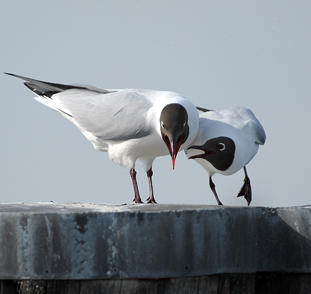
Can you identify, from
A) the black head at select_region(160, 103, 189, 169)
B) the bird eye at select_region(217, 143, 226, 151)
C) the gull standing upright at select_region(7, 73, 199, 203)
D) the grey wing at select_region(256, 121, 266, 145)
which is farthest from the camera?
the grey wing at select_region(256, 121, 266, 145)

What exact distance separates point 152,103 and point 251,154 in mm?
1158

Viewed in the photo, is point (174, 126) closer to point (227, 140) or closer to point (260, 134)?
point (227, 140)

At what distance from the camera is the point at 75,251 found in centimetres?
200

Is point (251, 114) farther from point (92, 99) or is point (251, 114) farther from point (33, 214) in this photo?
point (33, 214)

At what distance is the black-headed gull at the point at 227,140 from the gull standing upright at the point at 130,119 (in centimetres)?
25

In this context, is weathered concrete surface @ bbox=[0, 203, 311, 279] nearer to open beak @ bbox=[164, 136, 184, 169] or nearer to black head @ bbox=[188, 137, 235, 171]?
open beak @ bbox=[164, 136, 184, 169]

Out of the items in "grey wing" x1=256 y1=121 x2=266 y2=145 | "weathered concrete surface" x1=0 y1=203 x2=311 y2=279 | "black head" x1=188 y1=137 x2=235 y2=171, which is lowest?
"weathered concrete surface" x1=0 y1=203 x2=311 y2=279

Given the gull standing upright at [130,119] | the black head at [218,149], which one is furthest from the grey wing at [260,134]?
the gull standing upright at [130,119]

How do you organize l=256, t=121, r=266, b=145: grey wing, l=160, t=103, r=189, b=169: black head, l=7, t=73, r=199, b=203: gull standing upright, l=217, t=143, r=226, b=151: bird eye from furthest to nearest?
l=256, t=121, r=266, b=145: grey wing, l=217, t=143, r=226, b=151: bird eye, l=7, t=73, r=199, b=203: gull standing upright, l=160, t=103, r=189, b=169: black head

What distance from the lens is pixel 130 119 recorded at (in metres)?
4.64

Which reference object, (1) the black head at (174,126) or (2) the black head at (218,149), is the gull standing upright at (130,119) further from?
(2) the black head at (218,149)

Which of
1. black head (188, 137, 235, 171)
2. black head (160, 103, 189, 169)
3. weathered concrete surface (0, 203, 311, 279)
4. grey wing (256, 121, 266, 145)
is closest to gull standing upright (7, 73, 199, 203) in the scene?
black head (160, 103, 189, 169)

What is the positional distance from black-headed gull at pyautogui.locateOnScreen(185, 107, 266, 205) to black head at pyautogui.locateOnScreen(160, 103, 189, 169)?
0.47 meters

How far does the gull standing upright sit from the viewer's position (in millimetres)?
4191
